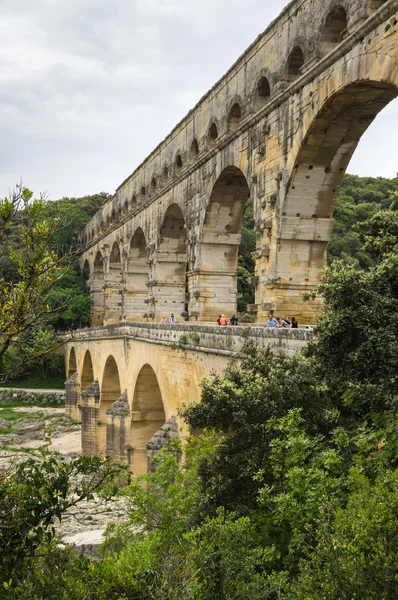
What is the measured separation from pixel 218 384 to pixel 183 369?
6.14 meters

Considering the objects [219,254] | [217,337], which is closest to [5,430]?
[219,254]

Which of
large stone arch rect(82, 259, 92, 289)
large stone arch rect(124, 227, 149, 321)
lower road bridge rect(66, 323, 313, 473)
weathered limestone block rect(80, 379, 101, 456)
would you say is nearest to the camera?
lower road bridge rect(66, 323, 313, 473)

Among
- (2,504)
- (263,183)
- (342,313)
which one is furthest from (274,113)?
(2,504)

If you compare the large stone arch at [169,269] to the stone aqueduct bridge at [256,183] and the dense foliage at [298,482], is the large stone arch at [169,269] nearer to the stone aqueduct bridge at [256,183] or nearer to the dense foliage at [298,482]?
the stone aqueduct bridge at [256,183]

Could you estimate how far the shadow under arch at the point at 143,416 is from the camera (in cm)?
2022

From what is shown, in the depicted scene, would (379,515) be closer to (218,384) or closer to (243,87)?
(218,384)

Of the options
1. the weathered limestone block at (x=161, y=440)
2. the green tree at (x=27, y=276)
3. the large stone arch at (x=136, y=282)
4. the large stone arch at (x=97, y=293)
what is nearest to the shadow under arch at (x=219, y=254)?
the weathered limestone block at (x=161, y=440)

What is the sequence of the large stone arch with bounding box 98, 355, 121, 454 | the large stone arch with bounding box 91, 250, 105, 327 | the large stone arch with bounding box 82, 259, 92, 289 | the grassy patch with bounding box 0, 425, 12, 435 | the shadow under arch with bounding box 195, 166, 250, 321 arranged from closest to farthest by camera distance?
the shadow under arch with bounding box 195, 166, 250, 321 < the large stone arch with bounding box 98, 355, 121, 454 < the grassy patch with bounding box 0, 425, 12, 435 < the large stone arch with bounding box 91, 250, 105, 327 < the large stone arch with bounding box 82, 259, 92, 289

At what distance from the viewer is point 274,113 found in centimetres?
1494

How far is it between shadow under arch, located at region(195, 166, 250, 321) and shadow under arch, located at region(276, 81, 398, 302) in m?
4.84

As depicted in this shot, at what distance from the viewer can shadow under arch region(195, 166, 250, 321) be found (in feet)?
63.2

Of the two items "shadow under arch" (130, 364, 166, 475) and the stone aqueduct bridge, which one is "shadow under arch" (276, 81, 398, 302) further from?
"shadow under arch" (130, 364, 166, 475)

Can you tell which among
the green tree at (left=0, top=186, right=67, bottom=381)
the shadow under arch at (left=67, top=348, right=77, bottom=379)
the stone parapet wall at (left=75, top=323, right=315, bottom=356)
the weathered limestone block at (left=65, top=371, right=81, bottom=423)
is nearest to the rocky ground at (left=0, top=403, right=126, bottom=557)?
the weathered limestone block at (left=65, top=371, right=81, bottom=423)

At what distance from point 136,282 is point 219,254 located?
11.5 m
